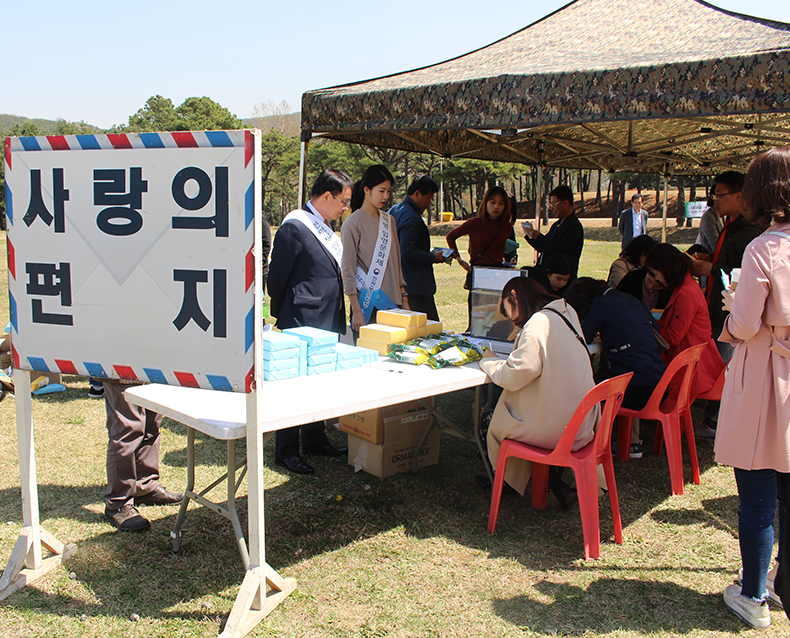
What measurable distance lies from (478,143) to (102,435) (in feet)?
13.7

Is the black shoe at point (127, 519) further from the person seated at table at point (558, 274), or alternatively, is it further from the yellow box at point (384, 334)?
the person seated at table at point (558, 274)

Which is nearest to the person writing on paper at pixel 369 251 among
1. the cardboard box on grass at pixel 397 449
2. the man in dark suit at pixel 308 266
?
the man in dark suit at pixel 308 266

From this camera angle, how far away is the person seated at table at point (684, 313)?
12.9 ft

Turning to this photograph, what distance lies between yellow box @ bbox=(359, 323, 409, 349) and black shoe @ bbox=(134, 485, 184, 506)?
1312mm

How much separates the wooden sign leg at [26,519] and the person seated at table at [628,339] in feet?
9.54

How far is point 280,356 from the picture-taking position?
2881 millimetres

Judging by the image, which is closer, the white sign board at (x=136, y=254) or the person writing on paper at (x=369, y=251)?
the white sign board at (x=136, y=254)

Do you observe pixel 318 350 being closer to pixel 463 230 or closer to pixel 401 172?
pixel 463 230

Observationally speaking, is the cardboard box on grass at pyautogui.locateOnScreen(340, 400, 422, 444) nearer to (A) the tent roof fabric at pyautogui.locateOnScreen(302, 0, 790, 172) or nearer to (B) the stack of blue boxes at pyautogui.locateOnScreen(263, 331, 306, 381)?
(B) the stack of blue boxes at pyautogui.locateOnScreen(263, 331, 306, 381)

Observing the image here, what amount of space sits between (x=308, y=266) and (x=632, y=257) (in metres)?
2.53

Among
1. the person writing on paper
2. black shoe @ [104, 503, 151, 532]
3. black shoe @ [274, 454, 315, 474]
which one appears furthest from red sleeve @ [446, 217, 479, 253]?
black shoe @ [104, 503, 151, 532]

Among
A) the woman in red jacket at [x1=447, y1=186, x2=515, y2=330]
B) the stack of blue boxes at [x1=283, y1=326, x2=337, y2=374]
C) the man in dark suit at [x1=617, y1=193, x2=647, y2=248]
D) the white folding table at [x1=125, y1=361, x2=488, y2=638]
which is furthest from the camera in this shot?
the man in dark suit at [x1=617, y1=193, x2=647, y2=248]

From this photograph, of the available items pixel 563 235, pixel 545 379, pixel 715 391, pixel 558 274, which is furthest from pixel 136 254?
pixel 563 235

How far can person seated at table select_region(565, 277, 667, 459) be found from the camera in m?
3.62
